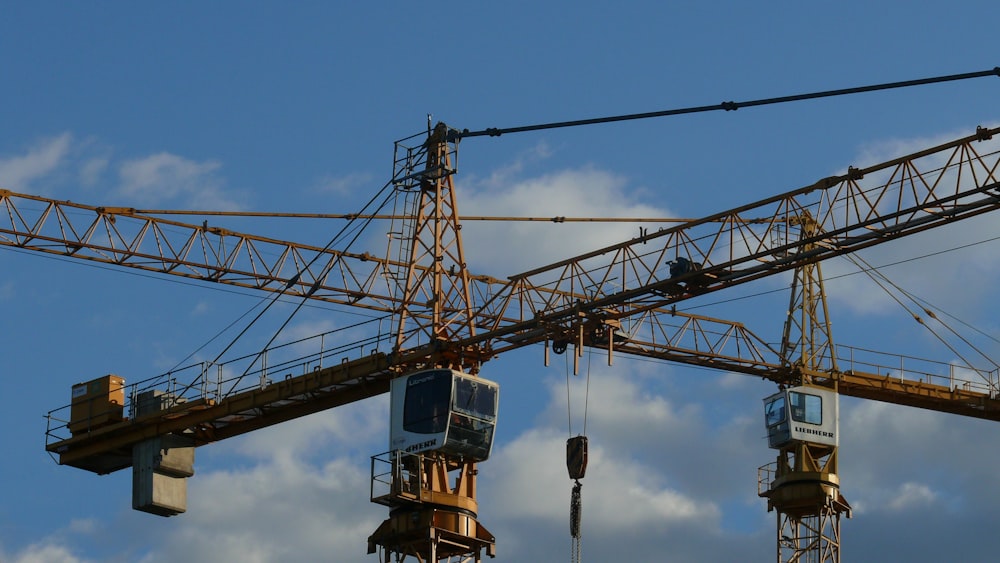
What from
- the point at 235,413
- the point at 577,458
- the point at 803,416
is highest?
the point at 803,416

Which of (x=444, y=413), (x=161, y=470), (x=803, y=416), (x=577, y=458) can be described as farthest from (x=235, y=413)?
(x=803, y=416)

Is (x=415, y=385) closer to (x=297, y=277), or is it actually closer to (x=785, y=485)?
(x=297, y=277)

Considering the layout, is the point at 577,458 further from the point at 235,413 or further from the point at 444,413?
the point at 235,413

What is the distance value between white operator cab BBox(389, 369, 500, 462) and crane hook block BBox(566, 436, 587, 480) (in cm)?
287

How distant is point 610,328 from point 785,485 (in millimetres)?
22636

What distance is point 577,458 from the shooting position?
3334 inches

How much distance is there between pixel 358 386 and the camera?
87750mm

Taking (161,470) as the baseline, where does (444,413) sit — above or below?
above

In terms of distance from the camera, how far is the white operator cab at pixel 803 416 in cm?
10444

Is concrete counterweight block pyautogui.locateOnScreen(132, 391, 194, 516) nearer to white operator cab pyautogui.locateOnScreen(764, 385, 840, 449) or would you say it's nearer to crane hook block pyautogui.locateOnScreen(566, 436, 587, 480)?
crane hook block pyautogui.locateOnScreen(566, 436, 587, 480)

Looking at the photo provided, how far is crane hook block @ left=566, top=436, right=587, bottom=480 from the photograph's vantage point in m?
84.5

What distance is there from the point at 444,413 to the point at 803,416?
25427mm

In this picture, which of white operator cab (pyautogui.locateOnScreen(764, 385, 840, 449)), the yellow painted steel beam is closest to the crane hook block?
the yellow painted steel beam

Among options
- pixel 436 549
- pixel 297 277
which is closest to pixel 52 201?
pixel 297 277
